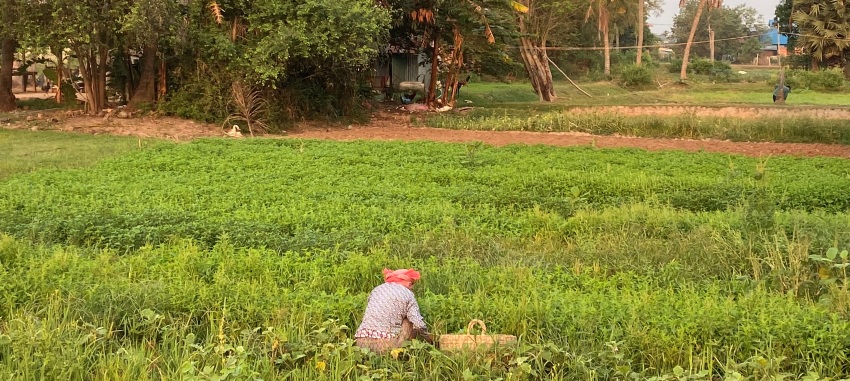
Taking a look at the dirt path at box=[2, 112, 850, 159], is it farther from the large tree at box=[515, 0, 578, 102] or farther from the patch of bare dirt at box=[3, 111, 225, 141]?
the large tree at box=[515, 0, 578, 102]

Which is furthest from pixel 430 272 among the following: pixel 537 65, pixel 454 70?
pixel 537 65

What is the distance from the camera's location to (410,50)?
88.1 ft

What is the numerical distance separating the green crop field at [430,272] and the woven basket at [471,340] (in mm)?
85

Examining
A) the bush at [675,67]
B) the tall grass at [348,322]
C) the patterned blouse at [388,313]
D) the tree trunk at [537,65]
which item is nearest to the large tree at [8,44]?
the tall grass at [348,322]

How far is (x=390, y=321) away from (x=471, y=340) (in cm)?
53

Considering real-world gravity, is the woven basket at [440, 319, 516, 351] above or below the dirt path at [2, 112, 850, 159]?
below

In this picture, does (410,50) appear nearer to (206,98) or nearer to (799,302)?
(206,98)

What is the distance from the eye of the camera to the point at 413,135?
58.3 ft

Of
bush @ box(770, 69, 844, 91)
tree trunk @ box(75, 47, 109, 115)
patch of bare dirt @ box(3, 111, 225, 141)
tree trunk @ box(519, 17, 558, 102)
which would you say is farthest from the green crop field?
bush @ box(770, 69, 844, 91)

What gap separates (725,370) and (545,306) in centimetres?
117

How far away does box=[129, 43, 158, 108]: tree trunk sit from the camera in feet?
62.3

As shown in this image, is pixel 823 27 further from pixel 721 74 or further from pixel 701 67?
pixel 701 67

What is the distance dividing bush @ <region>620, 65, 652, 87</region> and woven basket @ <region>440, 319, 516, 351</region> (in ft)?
143

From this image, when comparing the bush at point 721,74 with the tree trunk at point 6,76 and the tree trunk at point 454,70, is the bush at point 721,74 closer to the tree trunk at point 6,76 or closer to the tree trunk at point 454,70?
the tree trunk at point 454,70
